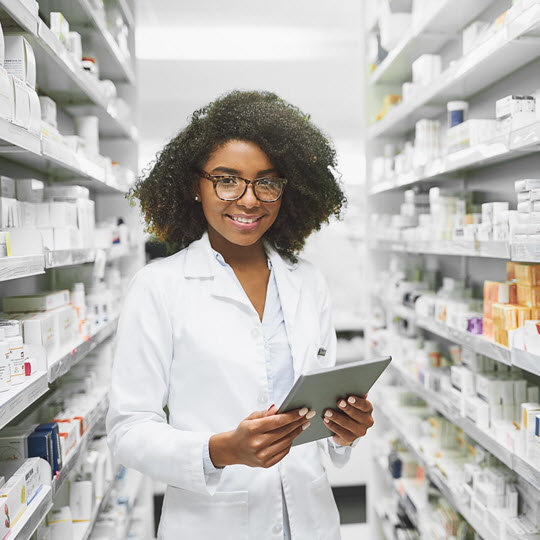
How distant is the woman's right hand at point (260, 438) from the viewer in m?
→ 1.18

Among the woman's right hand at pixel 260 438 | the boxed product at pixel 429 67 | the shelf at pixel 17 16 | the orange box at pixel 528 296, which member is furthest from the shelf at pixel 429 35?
the woman's right hand at pixel 260 438

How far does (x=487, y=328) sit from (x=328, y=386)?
1007mm

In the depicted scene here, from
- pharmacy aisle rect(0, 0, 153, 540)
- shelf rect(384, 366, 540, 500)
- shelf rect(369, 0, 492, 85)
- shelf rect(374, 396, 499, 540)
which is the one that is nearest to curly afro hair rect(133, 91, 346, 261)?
pharmacy aisle rect(0, 0, 153, 540)

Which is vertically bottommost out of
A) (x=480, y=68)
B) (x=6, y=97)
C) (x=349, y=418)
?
(x=349, y=418)

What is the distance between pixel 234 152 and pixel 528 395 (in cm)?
137

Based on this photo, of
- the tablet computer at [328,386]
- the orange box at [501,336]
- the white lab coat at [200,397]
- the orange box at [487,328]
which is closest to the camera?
the tablet computer at [328,386]

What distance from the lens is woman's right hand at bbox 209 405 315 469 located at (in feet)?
3.87

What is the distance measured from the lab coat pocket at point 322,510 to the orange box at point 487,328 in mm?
817

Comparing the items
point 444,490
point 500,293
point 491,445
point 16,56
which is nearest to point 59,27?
point 16,56

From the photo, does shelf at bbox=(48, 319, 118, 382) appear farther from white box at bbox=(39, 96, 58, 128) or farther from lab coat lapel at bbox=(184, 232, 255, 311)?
white box at bbox=(39, 96, 58, 128)

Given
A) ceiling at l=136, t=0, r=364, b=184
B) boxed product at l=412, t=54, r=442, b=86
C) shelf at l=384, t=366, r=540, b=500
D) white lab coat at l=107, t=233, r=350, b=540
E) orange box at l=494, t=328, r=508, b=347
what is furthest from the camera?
ceiling at l=136, t=0, r=364, b=184

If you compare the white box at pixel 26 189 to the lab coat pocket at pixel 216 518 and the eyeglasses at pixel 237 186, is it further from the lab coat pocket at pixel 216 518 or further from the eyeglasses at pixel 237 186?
the lab coat pocket at pixel 216 518

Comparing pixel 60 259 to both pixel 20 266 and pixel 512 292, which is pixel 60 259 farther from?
pixel 512 292

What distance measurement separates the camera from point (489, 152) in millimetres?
1854
